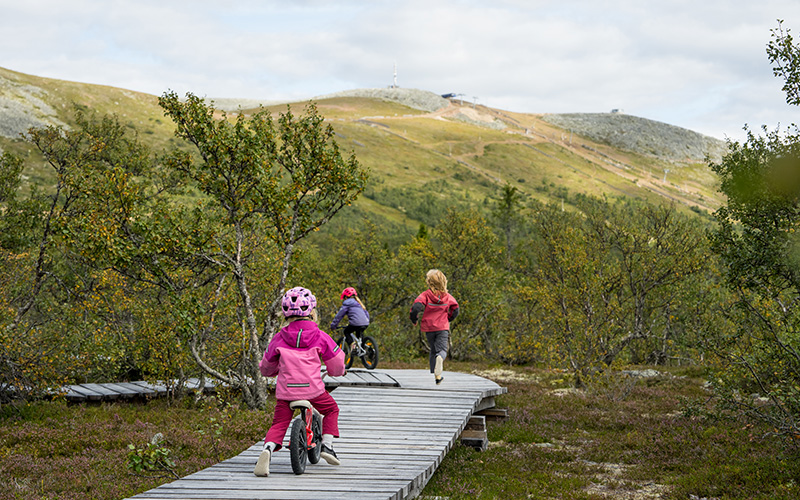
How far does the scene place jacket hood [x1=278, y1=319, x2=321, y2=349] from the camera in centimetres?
798

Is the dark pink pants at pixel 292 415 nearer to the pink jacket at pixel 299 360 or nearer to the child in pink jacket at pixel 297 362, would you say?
the child in pink jacket at pixel 297 362

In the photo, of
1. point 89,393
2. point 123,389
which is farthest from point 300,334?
point 123,389

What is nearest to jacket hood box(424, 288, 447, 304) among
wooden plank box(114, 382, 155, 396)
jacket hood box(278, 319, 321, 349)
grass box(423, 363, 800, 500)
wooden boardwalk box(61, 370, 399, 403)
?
wooden boardwalk box(61, 370, 399, 403)

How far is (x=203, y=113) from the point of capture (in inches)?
546

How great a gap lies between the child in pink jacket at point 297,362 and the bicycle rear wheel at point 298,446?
275 mm

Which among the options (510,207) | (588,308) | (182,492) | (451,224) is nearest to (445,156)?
(510,207)

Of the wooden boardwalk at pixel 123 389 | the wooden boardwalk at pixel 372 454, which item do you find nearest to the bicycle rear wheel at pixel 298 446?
the wooden boardwalk at pixel 372 454

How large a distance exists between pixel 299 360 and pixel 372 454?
1.98m

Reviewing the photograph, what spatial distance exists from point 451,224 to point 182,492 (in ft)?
87.6

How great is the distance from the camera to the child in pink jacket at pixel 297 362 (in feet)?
25.9

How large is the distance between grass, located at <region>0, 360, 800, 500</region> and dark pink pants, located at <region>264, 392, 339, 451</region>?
1.42 m

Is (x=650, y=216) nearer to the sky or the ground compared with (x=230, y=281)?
nearer to the sky

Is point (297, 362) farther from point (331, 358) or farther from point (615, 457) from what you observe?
point (615, 457)

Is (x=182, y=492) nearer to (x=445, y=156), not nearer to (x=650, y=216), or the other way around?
(x=650, y=216)
